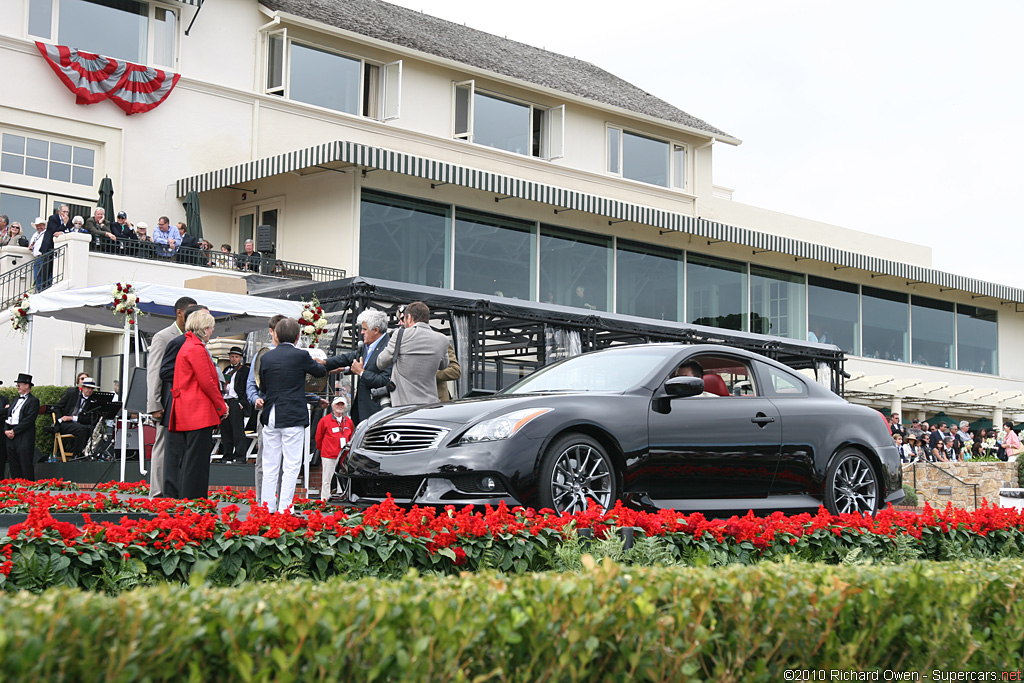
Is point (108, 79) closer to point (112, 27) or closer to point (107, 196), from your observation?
point (112, 27)

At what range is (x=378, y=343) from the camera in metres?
10.9

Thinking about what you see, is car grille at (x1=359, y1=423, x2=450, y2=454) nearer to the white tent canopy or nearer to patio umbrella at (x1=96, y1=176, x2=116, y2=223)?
the white tent canopy

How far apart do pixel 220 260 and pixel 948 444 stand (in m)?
21.9

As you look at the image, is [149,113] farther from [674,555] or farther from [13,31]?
[674,555]

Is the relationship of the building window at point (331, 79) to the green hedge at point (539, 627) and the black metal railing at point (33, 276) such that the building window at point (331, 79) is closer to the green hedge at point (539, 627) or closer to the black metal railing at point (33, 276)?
the black metal railing at point (33, 276)

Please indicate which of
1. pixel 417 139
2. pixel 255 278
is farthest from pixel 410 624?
pixel 417 139

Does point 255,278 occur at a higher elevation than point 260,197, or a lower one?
lower

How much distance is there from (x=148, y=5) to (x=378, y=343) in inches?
720

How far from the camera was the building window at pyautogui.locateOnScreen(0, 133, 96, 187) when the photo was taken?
78.8ft

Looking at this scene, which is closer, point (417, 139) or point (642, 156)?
point (417, 139)

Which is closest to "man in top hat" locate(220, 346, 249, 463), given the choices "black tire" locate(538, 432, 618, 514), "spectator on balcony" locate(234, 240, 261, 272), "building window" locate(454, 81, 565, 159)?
"spectator on balcony" locate(234, 240, 261, 272)

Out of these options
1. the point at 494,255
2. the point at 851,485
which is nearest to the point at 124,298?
the point at 851,485

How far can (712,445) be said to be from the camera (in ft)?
28.2

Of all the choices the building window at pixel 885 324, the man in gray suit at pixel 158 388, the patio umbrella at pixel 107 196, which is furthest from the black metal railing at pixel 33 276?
the building window at pixel 885 324
